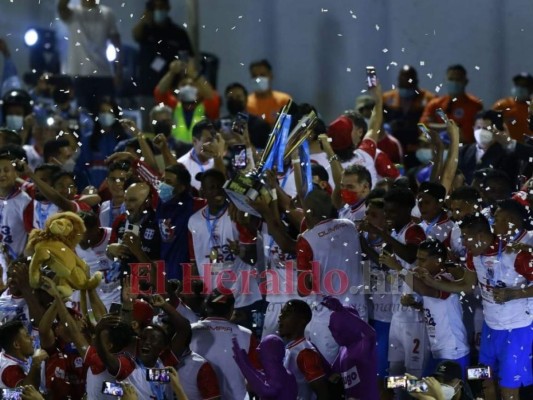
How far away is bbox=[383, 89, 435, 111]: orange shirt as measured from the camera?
43.1 ft

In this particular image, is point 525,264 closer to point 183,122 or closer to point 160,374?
point 160,374

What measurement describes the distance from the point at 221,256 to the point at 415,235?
141 cm

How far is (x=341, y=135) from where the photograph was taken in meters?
11.4

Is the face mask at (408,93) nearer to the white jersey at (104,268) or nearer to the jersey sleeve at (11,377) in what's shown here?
the white jersey at (104,268)

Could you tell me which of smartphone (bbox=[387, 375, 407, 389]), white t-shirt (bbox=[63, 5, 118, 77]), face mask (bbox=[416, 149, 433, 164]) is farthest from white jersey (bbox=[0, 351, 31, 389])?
white t-shirt (bbox=[63, 5, 118, 77])

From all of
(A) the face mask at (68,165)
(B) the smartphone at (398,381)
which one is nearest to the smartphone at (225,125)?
(A) the face mask at (68,165)

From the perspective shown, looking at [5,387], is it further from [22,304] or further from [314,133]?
[314,133]

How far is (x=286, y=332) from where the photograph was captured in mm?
9359

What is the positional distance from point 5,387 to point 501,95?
561cm

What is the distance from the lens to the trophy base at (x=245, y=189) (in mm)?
10031

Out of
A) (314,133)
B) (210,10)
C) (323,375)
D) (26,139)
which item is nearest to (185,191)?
(314,133)

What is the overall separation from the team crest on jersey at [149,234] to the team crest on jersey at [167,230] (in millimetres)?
61

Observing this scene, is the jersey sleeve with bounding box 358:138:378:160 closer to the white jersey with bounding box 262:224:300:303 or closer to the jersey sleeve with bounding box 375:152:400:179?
the jersey sleeve with bounding box 375:152:400:179

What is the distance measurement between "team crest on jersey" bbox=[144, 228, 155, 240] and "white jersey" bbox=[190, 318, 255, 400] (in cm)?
139
